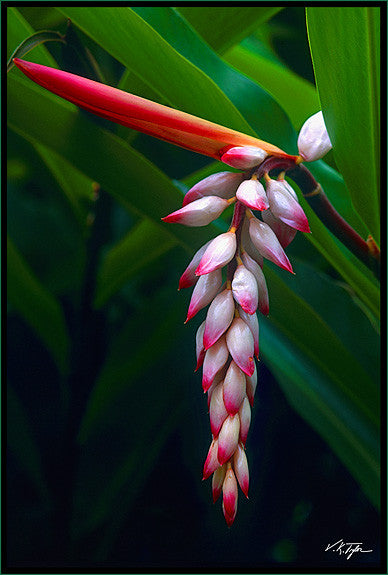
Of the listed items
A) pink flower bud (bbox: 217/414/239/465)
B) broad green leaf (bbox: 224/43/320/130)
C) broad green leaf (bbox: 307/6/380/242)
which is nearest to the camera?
pink flower bud (bbox: 217/414/239/465)

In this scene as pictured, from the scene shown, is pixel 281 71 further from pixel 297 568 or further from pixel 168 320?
pixel 297 568

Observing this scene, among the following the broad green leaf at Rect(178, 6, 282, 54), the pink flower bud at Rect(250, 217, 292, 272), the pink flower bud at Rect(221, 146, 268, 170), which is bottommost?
the pink flower bud at Rect(250, 217, 292, 272)

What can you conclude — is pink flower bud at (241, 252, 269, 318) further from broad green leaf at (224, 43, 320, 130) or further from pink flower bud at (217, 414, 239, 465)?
broad green leaf at (224, 43, 320, 130)

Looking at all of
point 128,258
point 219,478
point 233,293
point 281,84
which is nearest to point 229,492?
point 219,478

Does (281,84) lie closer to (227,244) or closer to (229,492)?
(227,244)

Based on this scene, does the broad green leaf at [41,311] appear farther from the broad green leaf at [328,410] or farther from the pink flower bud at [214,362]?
the pink flower bud at [214,362]
